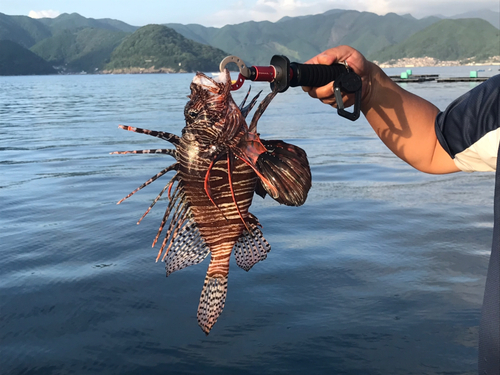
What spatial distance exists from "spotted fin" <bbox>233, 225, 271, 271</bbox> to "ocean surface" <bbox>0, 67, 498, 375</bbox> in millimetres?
3074

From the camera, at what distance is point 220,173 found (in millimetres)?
1919

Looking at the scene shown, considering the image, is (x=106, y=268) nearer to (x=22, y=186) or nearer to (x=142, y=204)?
(x=142, y=204)

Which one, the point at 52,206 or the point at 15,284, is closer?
the point at 15,284

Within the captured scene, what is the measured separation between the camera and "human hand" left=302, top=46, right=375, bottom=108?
8.59 ft

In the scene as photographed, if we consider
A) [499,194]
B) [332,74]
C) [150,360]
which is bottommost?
[150,360]

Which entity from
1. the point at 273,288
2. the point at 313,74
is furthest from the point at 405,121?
the point at 273,288

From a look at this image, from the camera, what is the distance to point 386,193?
37.7 ft

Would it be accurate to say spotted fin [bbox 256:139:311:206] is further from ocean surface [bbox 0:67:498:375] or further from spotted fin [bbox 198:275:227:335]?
ocean surface [bbox 0:67:498:375]

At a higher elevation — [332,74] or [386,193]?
[332,74]

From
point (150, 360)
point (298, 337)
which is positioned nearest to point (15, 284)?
point (150, 360)

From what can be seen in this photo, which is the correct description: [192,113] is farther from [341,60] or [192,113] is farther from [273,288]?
[273,288]

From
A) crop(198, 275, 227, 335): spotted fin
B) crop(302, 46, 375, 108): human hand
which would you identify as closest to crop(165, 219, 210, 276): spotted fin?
crop(198, 275, 227, 335): spotted fin

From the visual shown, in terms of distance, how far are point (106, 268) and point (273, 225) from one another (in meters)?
3.35

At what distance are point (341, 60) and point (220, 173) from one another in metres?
1.23
